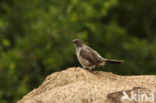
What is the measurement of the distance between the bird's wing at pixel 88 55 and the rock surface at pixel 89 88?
26.3 inches

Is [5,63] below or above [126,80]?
below

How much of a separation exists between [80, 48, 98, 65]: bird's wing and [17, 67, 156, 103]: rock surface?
0.67m

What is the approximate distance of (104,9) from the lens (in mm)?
16938

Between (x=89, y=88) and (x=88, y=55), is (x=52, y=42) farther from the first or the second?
(x=89, y=88)

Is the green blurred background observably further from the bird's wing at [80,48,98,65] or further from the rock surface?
the rock surface

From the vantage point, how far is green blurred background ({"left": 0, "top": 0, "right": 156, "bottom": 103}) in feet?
50.0

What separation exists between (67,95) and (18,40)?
9595mm

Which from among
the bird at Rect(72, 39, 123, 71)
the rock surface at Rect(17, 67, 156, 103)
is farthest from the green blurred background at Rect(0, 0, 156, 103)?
the rock surface at Rect(17, 67, 156, 103)

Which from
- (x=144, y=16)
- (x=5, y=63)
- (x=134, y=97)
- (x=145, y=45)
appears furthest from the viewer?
(x=144, y=16)

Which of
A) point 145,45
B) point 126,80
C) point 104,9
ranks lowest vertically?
point 145,45

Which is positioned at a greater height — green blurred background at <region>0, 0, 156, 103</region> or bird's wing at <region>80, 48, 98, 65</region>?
bird's wing at <region>80, 48, 98, 65</region>

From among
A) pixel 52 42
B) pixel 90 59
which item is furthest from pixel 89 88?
pixel 52 42

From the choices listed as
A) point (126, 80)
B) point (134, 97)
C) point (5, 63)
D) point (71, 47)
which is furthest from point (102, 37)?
point (134, 97)

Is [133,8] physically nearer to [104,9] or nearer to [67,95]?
[104,9]
